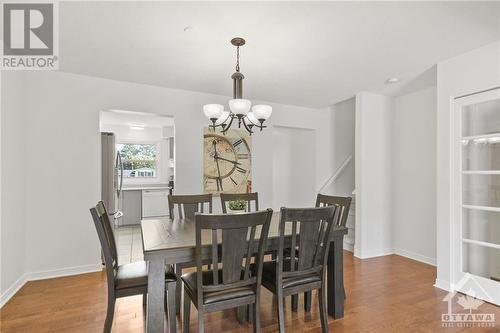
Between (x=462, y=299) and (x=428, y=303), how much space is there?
44 centimetres

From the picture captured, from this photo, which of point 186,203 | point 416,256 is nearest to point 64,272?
point 186,203

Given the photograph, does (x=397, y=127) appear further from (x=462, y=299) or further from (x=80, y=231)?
(x=80, y=231)

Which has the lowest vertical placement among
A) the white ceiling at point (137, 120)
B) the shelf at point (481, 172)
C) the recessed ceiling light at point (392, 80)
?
the shelf at point (481, 172)

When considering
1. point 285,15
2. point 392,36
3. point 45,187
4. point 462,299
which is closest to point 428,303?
point 462,299

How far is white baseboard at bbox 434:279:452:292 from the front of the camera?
2.99m

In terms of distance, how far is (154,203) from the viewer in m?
6.68

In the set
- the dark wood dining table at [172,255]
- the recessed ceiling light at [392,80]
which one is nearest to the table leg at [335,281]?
the dark wood dining table at [172,255]

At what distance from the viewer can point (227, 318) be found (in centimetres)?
Answer: 240

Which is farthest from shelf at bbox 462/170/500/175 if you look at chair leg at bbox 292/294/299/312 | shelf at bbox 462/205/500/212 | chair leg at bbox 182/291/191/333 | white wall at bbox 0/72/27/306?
white wall at bbox 0/72/27/306

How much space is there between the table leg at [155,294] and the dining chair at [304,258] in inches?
31.0

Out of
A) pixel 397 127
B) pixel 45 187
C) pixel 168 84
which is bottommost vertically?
pixel 45 187

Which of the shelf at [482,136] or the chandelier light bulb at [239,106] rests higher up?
the chandelier light bulb at [239,106]

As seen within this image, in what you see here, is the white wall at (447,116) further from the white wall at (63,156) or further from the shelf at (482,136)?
the white wall at (63,156)

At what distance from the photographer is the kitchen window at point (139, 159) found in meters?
7.08
